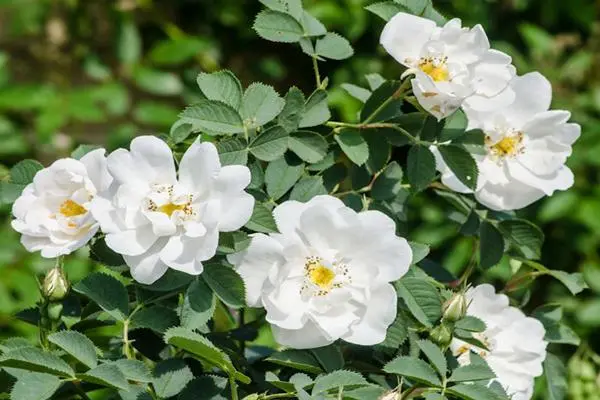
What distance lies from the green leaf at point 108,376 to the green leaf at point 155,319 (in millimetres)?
62

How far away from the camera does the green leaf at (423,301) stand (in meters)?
1.00

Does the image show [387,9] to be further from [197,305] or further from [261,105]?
[197,305]

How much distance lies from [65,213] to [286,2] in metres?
0.36

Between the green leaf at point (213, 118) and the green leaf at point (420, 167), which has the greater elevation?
the green leaf at point (213, 118)

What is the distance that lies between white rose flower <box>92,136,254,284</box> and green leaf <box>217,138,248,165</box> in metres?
0.05

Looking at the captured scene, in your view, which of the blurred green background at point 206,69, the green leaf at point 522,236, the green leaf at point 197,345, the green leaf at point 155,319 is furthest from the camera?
the blurred green background at point 206,69

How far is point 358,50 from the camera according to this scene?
2824mm

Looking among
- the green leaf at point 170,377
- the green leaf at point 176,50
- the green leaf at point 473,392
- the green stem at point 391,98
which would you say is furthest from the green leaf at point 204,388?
the green leaf at point 176,50

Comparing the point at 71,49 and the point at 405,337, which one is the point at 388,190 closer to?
the point at 405,337

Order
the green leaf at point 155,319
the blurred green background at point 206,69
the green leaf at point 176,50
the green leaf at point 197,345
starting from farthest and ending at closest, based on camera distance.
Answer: the green leaf at point 176,50 → the blurred green background at point 206,69 → the green leaf at point 155,319 → the green leaf at point 197,345

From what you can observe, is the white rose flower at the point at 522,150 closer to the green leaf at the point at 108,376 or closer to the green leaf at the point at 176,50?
the green leaf at the point at 108,376

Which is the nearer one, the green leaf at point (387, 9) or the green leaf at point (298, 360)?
the green leaf at point (298, 360)

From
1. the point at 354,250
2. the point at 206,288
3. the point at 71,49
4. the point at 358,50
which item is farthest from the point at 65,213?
the point at 71,49

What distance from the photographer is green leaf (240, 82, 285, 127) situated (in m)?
1.04
